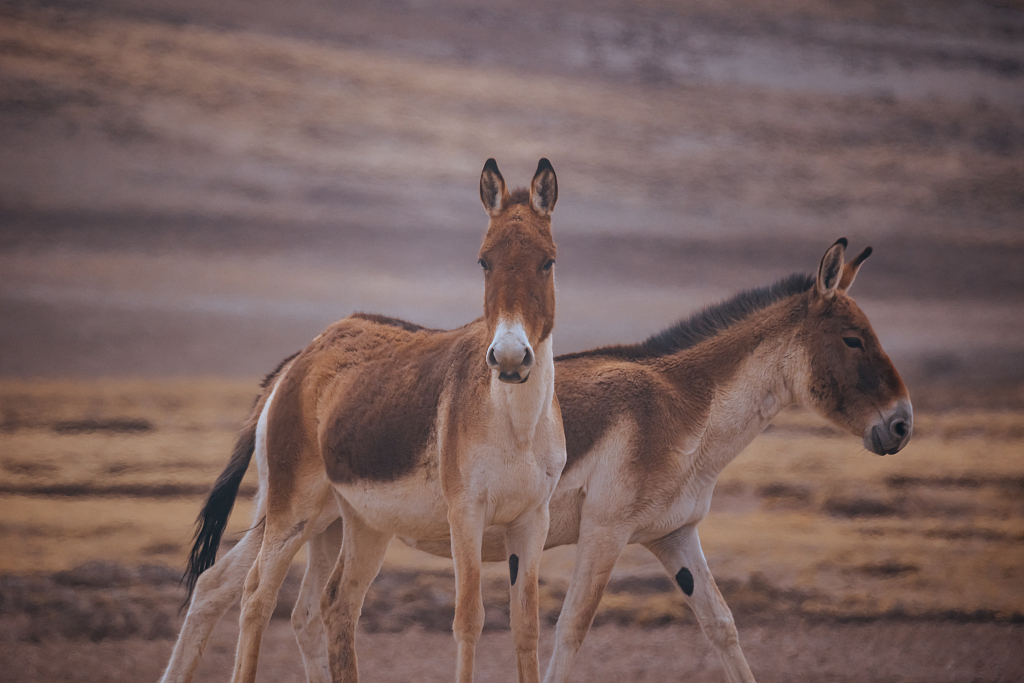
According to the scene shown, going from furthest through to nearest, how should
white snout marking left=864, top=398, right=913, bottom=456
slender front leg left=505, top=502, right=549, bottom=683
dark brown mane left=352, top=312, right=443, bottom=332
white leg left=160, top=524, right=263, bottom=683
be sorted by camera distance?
dark brown mane left=352, top=312, right=443, bottom=332 → white snout marking left=864, top=398, right=913, bottom=456 → white leg left=160, top=524, right=263, bottom=683 → slender front leg left=505, top=502, right=549, bottom=683

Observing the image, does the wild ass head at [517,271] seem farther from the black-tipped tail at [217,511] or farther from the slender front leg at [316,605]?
the black-tipped tail at [217,511]

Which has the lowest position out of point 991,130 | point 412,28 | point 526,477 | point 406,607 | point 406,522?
point 406,607

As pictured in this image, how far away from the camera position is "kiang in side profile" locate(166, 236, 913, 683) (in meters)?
3.97

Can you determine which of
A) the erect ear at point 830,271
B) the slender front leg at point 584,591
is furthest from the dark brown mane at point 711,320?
the slender front leg at point 584,591

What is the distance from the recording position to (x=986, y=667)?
17.5 feet

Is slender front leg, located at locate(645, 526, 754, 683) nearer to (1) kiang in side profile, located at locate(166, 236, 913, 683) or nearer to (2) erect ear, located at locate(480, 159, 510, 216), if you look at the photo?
(1) kiang in side profile, located at locate(166, 236, 913, 683)

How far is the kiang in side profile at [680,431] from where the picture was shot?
13.0ft

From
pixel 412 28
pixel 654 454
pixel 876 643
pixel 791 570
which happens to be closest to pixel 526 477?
pixel 654 454

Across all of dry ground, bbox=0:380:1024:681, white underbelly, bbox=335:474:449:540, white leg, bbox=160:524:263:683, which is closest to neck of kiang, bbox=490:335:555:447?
white underbelly, bbox=335:474:449:540

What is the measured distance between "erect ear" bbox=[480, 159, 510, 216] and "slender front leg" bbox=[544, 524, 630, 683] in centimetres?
189

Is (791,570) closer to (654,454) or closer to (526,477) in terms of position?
(654,454)

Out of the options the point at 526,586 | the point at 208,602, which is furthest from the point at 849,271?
the point at 208,602

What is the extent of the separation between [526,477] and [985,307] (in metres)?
10.3

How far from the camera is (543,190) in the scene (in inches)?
118
